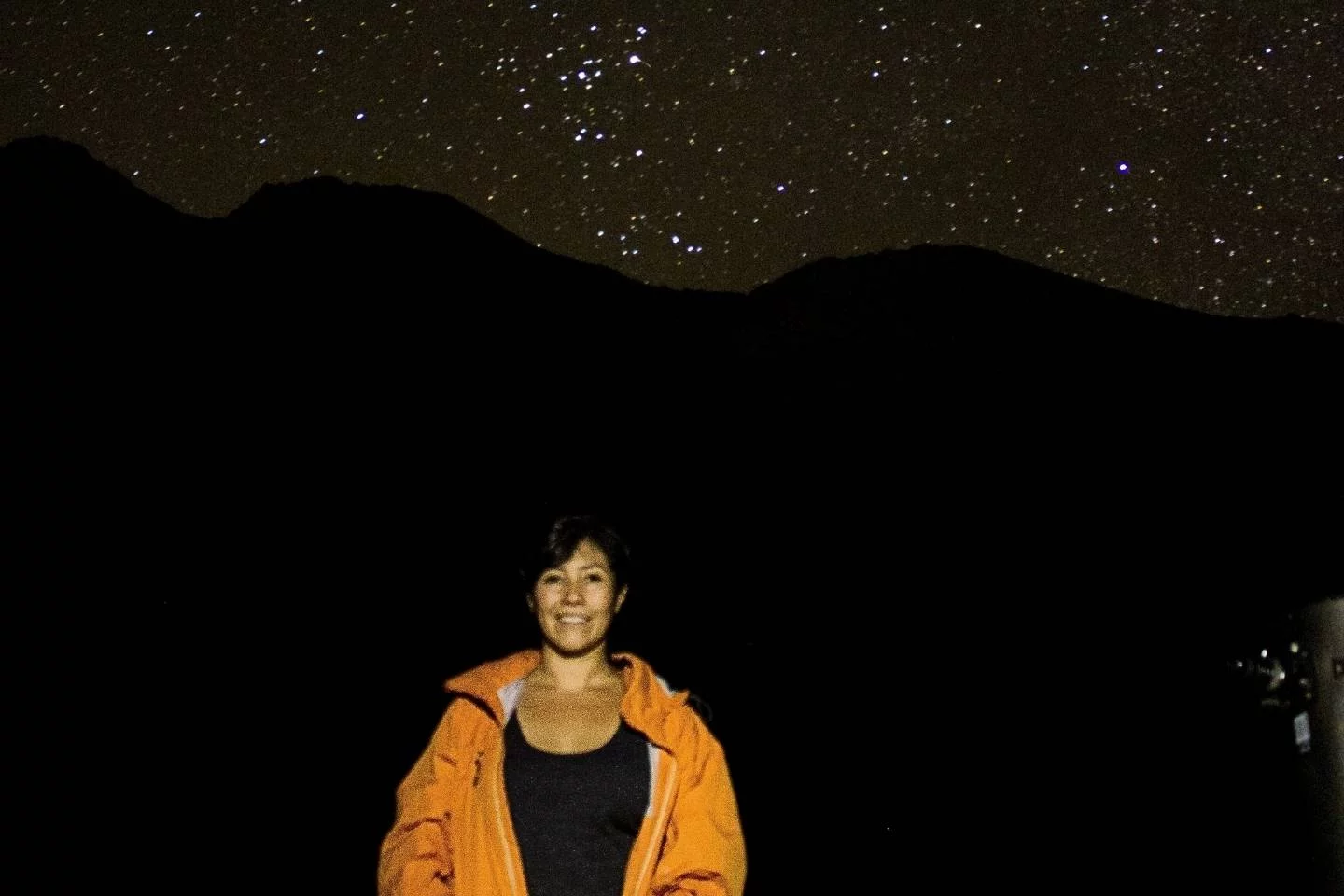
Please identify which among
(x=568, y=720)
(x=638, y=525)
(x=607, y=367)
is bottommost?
(x=568, y=720)

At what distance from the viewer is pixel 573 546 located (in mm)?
2344

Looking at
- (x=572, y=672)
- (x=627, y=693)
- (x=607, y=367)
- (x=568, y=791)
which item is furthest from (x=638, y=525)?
(x=568, y=791)

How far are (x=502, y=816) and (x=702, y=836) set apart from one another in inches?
16.1

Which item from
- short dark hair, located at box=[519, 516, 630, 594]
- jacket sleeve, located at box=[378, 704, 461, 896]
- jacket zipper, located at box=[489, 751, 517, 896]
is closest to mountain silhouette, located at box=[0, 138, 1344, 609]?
short dark hair, located at box=[519, 516, 630, 594]

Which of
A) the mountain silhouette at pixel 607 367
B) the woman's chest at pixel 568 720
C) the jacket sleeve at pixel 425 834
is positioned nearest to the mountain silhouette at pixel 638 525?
the mountain silhouette at pixel 607 367

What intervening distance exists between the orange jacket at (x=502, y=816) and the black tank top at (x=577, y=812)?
0.03 m

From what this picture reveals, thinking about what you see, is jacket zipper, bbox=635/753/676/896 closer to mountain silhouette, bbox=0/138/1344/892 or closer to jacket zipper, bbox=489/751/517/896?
jacket zipper, bbox=489/751/517/896

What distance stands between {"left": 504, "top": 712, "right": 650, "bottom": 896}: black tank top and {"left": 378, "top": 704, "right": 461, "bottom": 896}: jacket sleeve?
0.13m

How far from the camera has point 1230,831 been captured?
18.7ft

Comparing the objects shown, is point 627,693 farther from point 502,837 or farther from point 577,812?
point 502,837

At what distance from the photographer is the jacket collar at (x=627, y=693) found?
2.16 meters

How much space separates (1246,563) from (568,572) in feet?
22.6

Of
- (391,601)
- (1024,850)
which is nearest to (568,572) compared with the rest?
(391,601)

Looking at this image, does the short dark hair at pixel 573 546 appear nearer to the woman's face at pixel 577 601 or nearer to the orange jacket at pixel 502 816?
the woman's face at pixel 577 601
